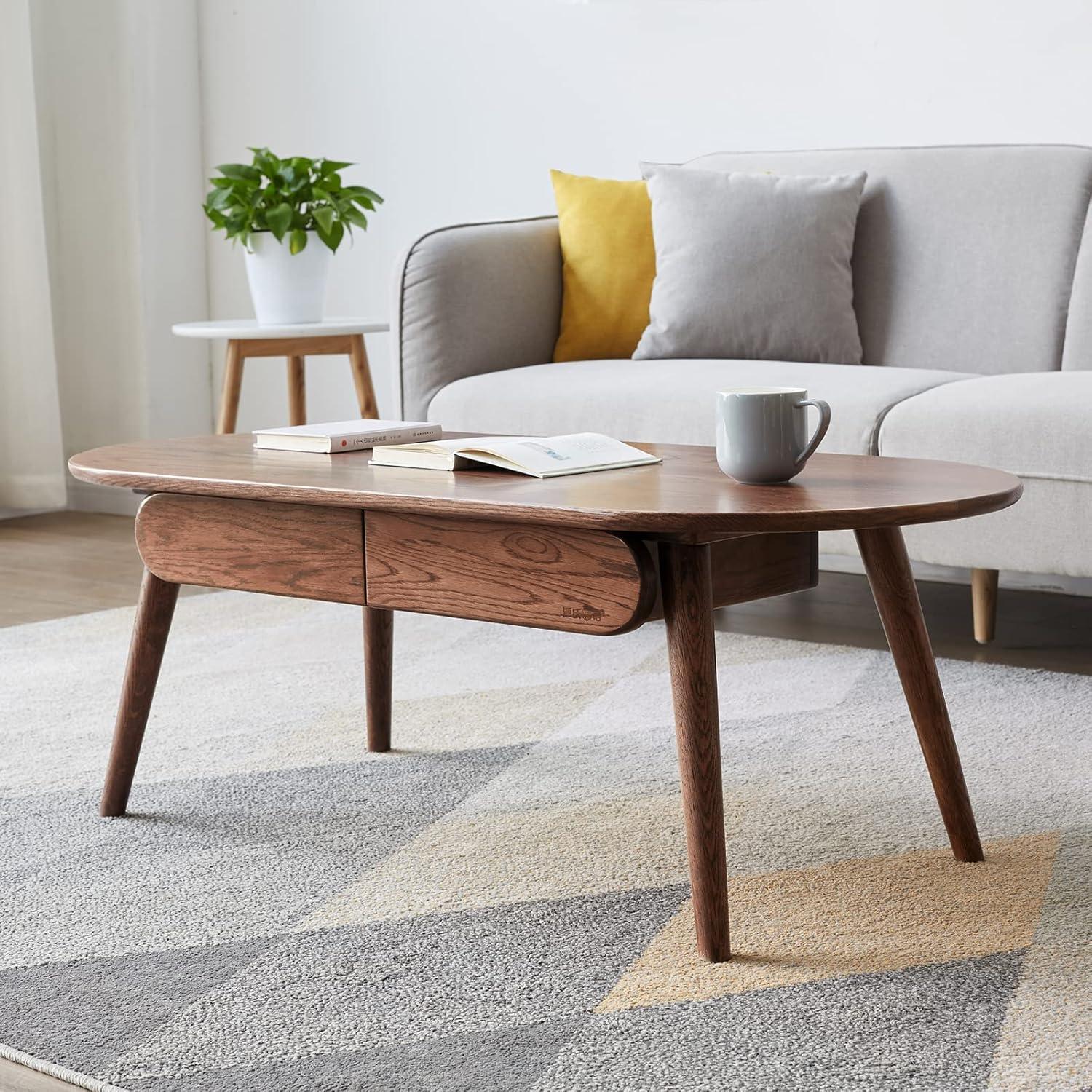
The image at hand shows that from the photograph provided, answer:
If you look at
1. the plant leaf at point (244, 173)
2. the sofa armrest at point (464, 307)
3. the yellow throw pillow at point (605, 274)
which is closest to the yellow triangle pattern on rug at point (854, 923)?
the sofa armrest at point (464, 307)

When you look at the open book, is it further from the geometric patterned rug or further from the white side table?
the white side table

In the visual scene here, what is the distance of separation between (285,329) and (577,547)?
188cm

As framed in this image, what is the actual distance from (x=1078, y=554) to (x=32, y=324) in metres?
2.77

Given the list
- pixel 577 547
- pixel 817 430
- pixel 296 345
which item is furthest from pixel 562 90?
pixel 577 547

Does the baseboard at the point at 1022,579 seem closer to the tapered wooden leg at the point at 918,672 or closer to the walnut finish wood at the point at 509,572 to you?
the tapered wooden leg at the point at 918,672

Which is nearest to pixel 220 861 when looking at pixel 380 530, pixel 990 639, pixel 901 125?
pixel 380 530

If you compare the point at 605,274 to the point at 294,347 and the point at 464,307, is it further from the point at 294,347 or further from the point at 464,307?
the point at 294,347

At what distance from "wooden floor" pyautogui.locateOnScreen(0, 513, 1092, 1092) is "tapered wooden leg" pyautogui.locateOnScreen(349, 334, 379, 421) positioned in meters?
0.54

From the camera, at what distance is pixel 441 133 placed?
3592 millimetres

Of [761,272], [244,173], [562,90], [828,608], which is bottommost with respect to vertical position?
[828,608]

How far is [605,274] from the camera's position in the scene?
9.16ft

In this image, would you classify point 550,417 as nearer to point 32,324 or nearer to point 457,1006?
point 457,1006

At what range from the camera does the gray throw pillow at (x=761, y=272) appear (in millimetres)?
2621

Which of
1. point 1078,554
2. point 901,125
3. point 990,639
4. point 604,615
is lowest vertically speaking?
point 990,639
